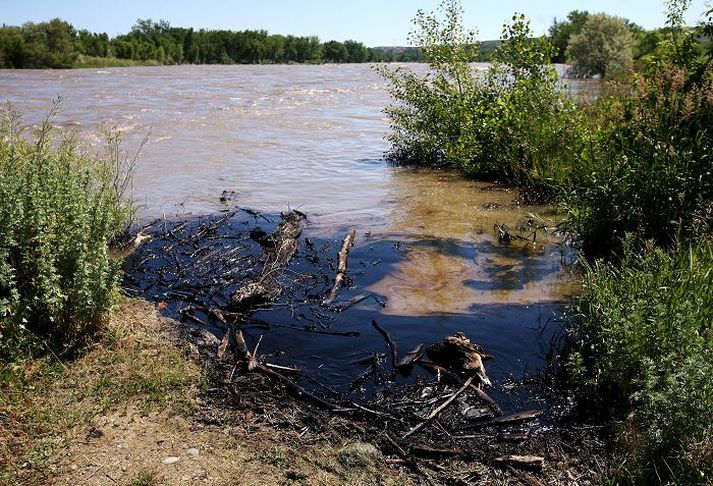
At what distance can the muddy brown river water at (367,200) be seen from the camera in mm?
6293

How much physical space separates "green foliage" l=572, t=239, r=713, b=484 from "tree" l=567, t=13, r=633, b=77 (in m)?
39.7

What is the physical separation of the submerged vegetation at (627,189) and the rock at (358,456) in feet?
4.43

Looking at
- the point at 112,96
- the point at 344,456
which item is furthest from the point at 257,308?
the point at 112,96

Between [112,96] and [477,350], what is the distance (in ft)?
89.2

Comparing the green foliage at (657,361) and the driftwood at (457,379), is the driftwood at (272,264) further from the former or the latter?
the green foliage at (657,361)

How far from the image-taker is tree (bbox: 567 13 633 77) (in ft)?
136

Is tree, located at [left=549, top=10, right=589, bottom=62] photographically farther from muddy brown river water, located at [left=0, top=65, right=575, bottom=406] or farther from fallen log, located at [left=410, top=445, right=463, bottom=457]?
fallen log, located at [left=410, top=445, right=463, bottom=457]

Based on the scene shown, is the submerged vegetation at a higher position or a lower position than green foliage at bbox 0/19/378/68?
lower

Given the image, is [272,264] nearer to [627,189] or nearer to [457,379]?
[457,379]

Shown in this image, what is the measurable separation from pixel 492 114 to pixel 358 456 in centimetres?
982

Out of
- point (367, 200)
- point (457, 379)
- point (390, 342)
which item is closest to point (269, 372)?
point (390, 342)

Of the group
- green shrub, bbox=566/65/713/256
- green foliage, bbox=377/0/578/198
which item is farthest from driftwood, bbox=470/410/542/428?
green foliage, bbox=377/0/578/198

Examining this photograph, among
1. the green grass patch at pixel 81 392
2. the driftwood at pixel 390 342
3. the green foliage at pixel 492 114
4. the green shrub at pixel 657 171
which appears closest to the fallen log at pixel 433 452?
the driftwood at pixel 390 342

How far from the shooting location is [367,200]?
11594mm
